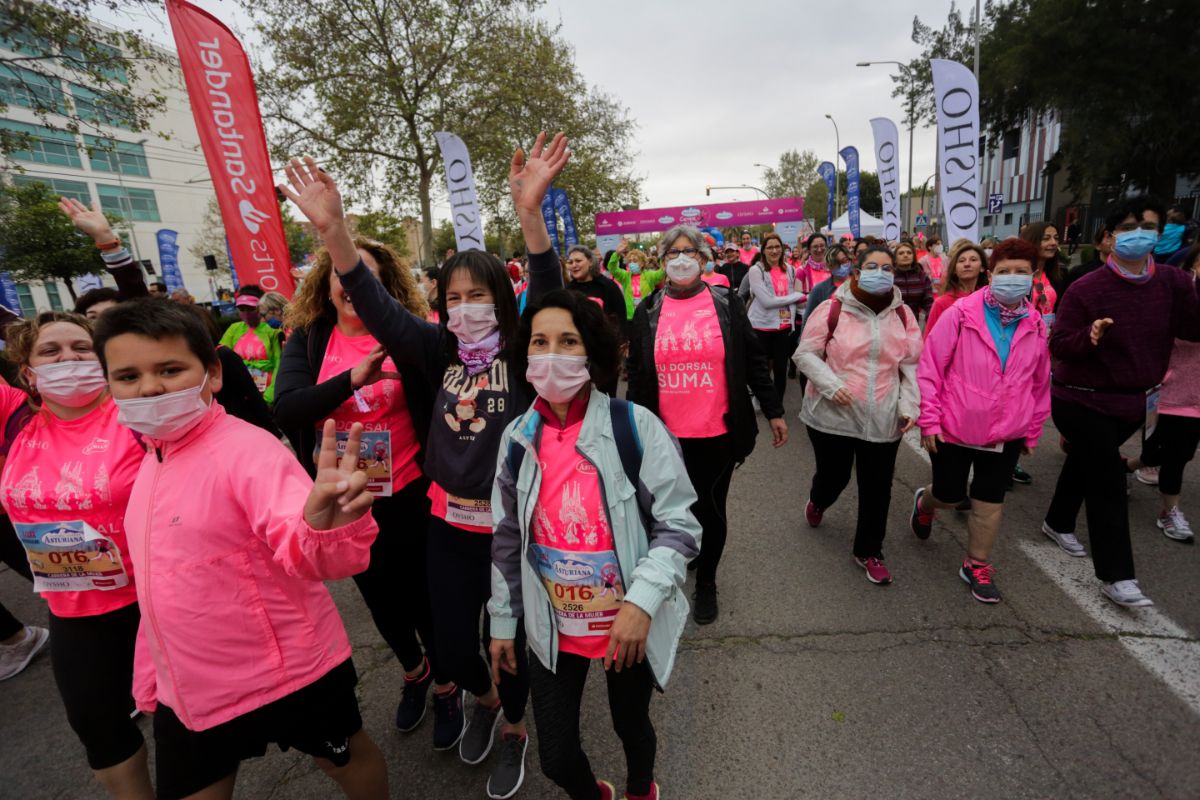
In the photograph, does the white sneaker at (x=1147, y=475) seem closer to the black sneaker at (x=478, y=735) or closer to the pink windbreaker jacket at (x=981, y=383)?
the pink windbreaker jacket at (x=981, y=383)

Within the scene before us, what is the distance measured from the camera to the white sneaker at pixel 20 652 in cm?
330

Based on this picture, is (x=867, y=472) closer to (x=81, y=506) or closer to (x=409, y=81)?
(x=81, y=506)

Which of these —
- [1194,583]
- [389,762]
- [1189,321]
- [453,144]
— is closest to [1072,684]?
[1194,583]

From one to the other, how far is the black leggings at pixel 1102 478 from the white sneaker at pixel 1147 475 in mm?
1825

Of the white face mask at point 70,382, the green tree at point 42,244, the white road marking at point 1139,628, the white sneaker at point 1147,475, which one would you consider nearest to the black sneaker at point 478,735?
the white face mask at point 70,382

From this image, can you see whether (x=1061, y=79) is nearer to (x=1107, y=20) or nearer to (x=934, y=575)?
(x=1107, y=20)

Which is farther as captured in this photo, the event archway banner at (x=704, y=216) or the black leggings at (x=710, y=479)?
the event archway banner at (x=704, y=216)

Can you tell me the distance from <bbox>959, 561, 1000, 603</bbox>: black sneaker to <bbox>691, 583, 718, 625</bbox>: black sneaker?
143cm

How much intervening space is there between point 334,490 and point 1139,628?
3.71 metres

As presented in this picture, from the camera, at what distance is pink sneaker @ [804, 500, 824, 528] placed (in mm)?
4102

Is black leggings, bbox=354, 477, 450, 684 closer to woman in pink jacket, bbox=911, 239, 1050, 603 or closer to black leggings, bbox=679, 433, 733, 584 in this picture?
black leggings, bbox=679, 433, 733, 584

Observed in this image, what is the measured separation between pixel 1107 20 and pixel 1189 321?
2314 cm

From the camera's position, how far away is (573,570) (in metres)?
1.78

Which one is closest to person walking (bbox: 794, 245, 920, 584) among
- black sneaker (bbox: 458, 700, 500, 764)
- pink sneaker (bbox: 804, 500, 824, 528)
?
pink sneaker (bbox: 804, 500, 824, 528)
